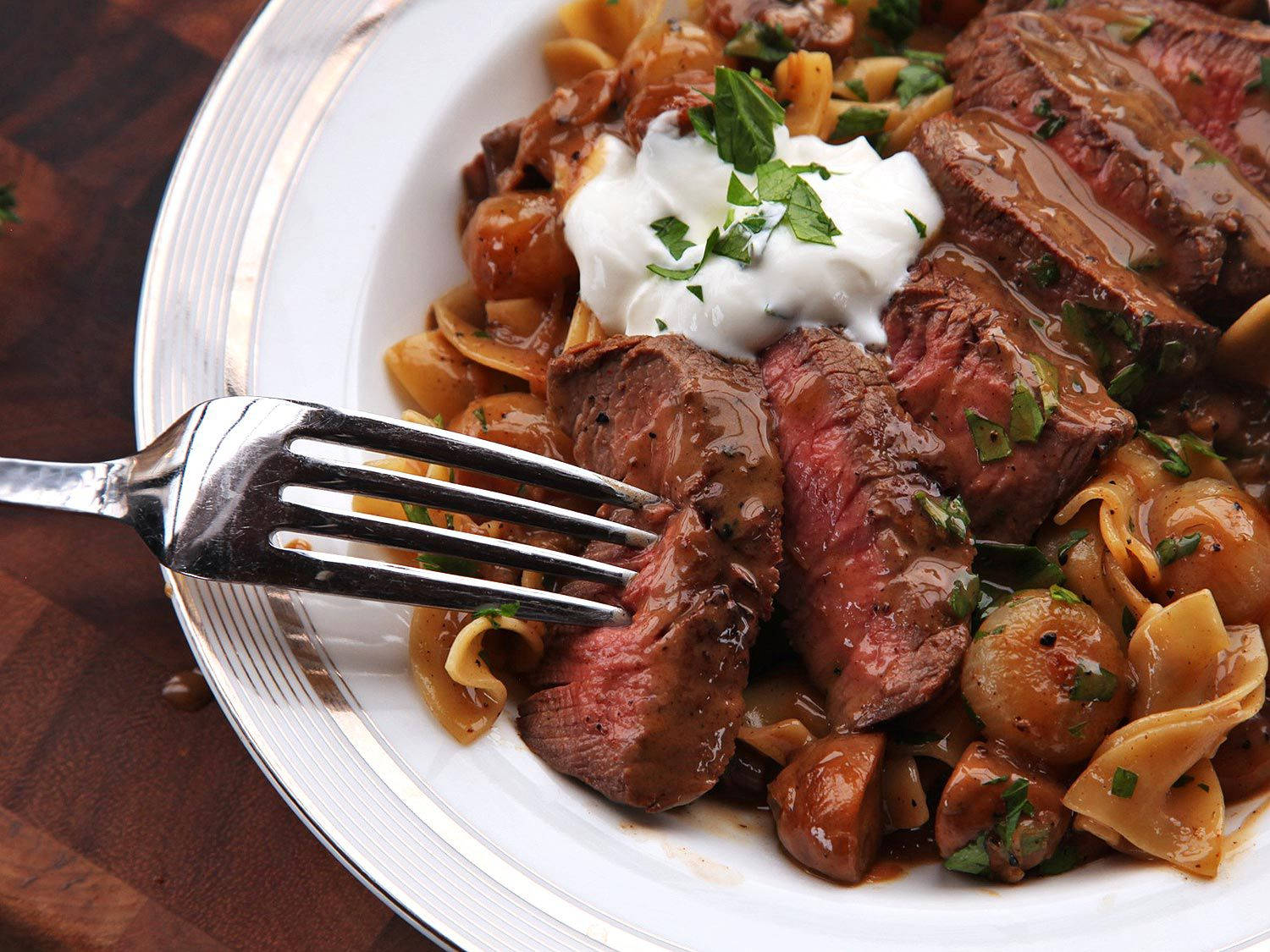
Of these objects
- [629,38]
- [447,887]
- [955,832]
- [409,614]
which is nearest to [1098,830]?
[955,832]

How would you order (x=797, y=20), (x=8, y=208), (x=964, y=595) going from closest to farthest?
(x=964, y=595), (x=797, y=20), (x=8, y=208)

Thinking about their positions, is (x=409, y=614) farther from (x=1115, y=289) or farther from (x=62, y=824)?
(x=1115, y=289)

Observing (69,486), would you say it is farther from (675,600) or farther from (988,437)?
(988,437)

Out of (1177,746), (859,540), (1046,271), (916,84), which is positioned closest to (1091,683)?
(1177,746)

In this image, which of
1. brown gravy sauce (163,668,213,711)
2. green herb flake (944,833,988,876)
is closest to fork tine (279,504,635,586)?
brown gravy sauce (163,668,213,711)

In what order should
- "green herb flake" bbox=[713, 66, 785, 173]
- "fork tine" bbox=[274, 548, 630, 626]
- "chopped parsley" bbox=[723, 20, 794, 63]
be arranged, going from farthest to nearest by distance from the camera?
1. "chopped parsley" bbox=[723, 20, 794, 63]
2. "green herb flake" bbox=[713, 66, 785, 173]
3. "fork tine" bbox=[274, 548, 630, 626]

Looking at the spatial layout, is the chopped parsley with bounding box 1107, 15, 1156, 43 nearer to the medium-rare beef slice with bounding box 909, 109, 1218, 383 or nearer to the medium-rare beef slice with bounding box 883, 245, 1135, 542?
the medium-rare beef slice with bounding box 909, 109, 1218, 383

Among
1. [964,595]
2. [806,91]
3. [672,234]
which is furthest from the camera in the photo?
[806,91]
